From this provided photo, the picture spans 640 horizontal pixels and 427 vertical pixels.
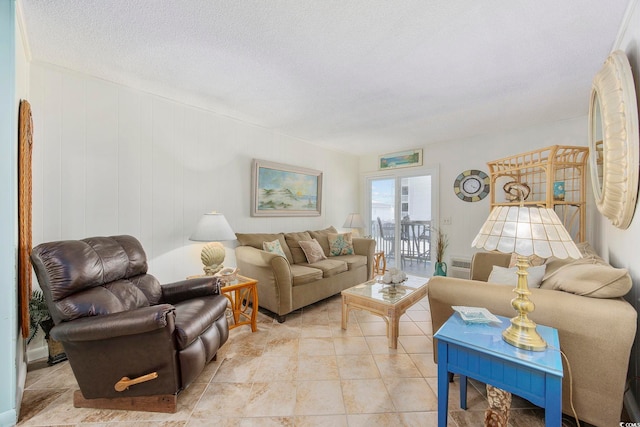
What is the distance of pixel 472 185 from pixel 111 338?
4.58 metres

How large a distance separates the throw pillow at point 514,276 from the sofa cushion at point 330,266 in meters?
1.73

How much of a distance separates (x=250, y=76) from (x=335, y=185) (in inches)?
114

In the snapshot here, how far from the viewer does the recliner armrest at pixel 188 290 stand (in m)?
2.14

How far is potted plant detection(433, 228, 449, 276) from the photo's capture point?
425 cm

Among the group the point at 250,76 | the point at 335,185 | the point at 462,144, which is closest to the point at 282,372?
the point at 250,76

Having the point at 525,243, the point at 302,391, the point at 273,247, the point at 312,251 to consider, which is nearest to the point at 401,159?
the point at 312,251

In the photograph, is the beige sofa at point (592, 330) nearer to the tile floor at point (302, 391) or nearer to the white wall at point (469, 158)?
the tile floor at point (302, 391)

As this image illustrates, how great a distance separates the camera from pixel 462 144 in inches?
166

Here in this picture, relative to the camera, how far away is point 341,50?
195 centimetres

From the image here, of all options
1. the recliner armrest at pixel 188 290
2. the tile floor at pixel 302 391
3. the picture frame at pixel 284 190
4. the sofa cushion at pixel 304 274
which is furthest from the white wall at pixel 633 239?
the picture frame at pixel 284 190

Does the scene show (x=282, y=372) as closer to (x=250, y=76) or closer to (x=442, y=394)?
(x=442, y=394)

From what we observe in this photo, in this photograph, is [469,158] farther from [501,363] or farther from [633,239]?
[501,363]

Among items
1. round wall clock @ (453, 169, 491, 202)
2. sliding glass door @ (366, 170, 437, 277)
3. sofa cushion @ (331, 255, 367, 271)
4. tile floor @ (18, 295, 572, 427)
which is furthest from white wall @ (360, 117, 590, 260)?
tile floor @ (18, 295, 572, 427)

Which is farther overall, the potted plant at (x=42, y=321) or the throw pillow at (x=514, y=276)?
the potted plant at (x=42, y=321)
